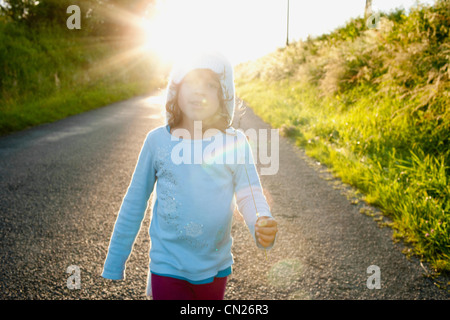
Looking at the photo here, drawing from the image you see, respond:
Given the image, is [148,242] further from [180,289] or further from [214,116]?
[214,116]

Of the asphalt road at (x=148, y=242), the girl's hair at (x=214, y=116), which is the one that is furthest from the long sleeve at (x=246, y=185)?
the asphalt road at (x=148, y=242)

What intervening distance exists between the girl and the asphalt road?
915 mm

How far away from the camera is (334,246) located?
116 inches

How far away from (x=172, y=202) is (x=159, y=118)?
8.97 meters

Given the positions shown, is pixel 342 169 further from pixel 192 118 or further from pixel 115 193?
pixel 192 118

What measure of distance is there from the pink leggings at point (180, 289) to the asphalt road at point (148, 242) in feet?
2.79

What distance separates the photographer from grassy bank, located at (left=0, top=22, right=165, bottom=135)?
958 centimetres

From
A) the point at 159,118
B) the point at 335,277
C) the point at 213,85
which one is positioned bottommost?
the point at 335,277

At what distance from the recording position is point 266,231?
1232 mm

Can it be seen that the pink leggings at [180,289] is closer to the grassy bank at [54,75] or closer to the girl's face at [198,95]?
the girl's face at [198,95]


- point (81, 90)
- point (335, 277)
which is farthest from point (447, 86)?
point (81, 90)

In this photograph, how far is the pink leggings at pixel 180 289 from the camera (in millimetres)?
1411

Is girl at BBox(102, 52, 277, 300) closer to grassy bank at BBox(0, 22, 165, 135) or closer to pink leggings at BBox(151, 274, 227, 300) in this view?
pink leggings at BBox(151, 274, 227, 300)

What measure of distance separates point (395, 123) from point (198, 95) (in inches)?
208
